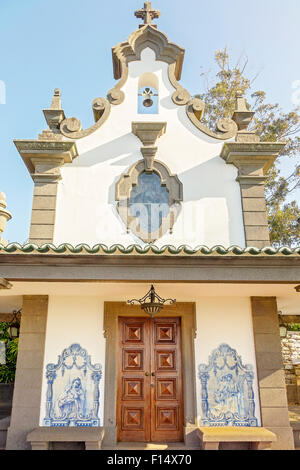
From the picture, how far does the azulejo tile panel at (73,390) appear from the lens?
5.81 m

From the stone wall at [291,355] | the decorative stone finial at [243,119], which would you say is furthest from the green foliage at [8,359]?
the stone wall at [291,355]

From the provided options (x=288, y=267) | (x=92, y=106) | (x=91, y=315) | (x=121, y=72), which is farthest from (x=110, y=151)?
(x=288, y=267)

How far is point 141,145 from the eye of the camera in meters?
7.54

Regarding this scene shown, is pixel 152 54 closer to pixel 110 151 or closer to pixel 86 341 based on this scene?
pixel 110 151

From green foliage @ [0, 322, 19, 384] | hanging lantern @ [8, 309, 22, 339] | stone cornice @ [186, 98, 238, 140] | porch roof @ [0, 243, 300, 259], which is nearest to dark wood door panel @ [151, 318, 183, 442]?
porch roof @ [0, 243, 300, 259]

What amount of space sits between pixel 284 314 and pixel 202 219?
3330 millimetres

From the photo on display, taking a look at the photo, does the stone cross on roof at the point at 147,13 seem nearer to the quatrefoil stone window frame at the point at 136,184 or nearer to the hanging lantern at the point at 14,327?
the quatrefoil stone window frame at the point at 136,184

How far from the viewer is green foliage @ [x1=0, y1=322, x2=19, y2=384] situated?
10.5 metres

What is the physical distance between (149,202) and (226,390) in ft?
12.5

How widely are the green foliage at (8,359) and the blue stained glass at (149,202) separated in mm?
5834

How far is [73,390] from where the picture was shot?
5.94 metres

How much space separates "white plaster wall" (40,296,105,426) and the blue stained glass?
6.04 feet

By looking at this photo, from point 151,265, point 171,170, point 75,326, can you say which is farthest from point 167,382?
point 171,170

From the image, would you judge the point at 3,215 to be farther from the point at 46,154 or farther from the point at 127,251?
the point at 127,251
